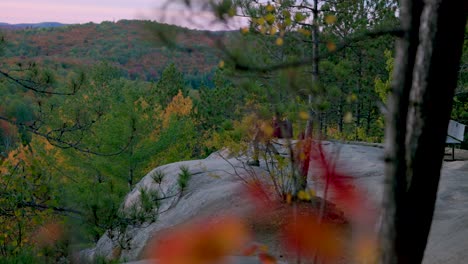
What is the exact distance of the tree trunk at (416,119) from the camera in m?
1.67

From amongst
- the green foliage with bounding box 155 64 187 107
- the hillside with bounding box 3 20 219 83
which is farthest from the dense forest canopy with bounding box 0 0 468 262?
the hillside with bounding box 3 20 219 83

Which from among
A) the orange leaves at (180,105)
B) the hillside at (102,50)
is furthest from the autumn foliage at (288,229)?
the hillside at (102,50)

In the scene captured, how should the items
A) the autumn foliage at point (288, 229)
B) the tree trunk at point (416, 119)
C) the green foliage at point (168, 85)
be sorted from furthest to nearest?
the green foliage at point (168, 85) → the autumn foliage at point (288, 229) → the tree trunk at point (416, 119)

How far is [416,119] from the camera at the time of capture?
1685 millimetres

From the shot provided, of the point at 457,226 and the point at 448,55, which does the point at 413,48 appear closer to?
the point at 448,55

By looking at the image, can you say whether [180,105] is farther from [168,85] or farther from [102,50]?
[102,50]

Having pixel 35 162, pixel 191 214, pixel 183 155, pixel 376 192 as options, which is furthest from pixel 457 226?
pixel 183 155

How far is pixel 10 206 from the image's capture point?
484 cm

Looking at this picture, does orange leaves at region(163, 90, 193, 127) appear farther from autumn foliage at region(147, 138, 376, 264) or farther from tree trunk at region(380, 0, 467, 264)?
tree trunk at region(380, 0, 467, 264)

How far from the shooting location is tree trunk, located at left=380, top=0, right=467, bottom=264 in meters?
1.67

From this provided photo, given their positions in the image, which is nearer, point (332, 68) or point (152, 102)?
point (332, 68)

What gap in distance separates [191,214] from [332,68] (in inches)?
109

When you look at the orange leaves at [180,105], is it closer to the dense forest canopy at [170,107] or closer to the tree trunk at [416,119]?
the dense forest canopy at [170,107]

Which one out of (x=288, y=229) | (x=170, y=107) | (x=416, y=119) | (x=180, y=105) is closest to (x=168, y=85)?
(x=180, y=105)
